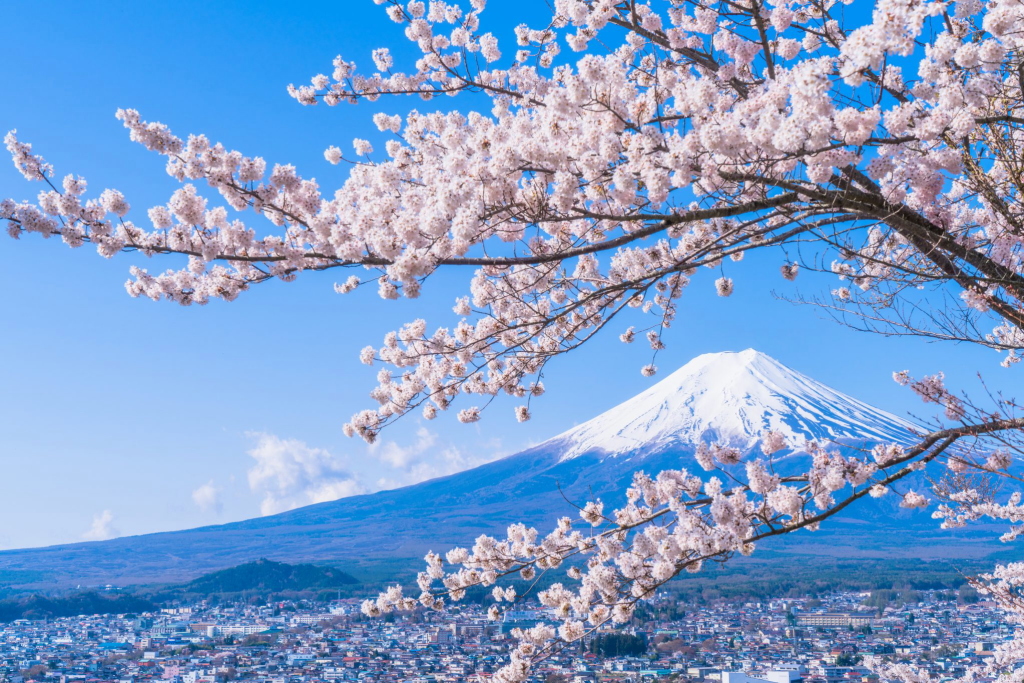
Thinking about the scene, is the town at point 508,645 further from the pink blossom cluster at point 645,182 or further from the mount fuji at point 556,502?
the mount fuji at point 556,502

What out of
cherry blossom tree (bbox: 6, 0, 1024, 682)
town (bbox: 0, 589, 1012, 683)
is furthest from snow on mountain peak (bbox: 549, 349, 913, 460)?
cherry blossom tree (bbox: 6, 0, 1024, 682)

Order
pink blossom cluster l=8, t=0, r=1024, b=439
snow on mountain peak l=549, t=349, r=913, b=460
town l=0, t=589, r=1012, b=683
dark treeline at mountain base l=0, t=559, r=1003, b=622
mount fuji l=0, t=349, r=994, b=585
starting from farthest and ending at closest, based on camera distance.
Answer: snow on mountain peak l=549, t=349, r=913, b=460
mount fuji l=0, t=349, r=994, b=585
dark treeline at mountain base l=0, t=559, r=1003, b=622
town l=0, t=589, r=1012, b=683
pink blossom cluster l=8, t=0, r=1024, b=439

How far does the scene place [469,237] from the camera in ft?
10.5

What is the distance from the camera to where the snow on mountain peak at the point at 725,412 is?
7062cm

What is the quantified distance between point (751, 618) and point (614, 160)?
27.4 meters

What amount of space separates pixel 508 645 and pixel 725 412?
6542cm

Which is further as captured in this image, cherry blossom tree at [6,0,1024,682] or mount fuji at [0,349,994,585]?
mount fuji at [0,349,994,585]

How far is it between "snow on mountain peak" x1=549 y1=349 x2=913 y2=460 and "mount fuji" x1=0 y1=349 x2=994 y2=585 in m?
0.18

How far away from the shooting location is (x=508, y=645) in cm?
1916

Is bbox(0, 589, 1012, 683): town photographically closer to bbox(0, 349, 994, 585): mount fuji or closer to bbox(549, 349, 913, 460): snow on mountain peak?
bbox(0, 349, 994, 585): mount fuji

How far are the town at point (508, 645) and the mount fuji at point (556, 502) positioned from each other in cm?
2319

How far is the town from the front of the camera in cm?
1589

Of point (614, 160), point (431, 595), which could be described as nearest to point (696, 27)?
point (614, 160)

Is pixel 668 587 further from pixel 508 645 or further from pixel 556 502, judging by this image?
pixel 556 502
